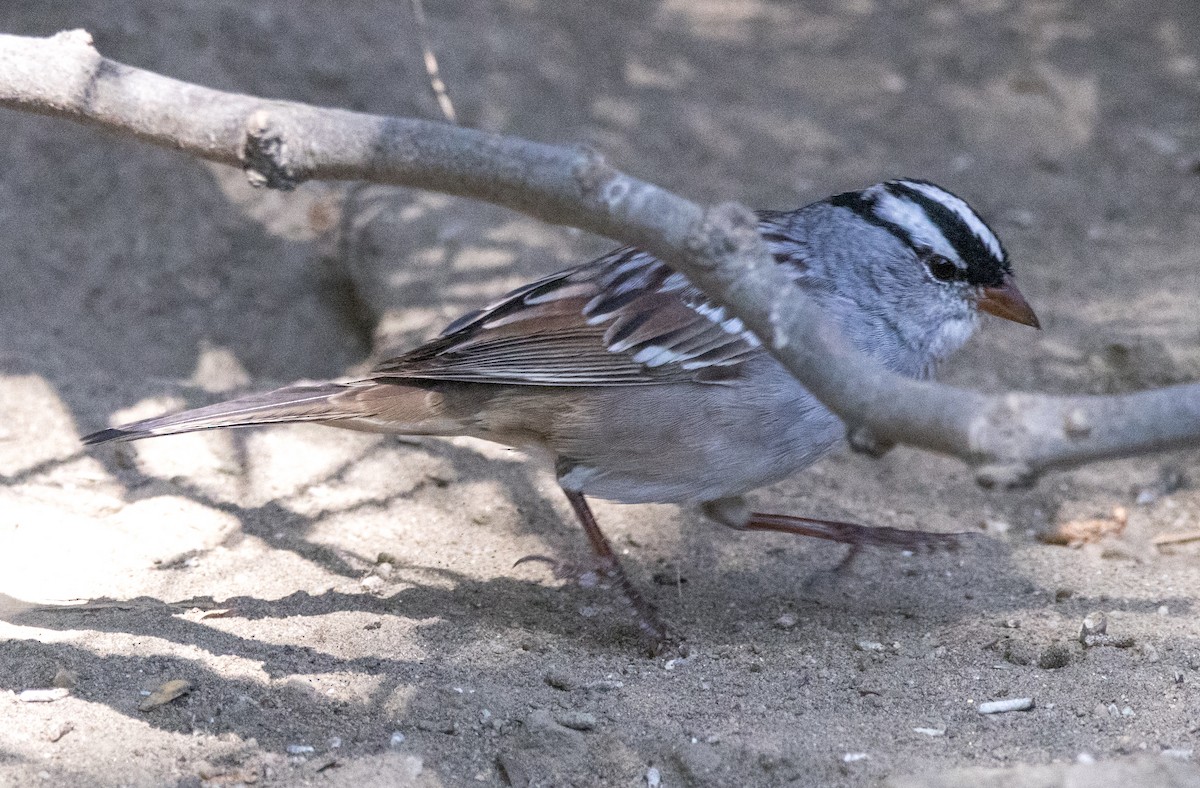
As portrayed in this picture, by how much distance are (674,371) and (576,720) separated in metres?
1.34

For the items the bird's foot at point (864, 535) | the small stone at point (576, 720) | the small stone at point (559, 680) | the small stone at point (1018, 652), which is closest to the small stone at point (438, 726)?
the small stone at point (576, 720)

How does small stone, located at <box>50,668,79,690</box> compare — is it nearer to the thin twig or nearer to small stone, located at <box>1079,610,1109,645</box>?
the thin twig

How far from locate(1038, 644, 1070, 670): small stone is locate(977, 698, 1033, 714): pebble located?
0.29m

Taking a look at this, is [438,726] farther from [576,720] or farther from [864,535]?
[864,535]

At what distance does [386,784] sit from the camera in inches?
119

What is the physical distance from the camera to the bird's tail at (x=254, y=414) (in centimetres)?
396

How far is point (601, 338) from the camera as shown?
4.30 metres

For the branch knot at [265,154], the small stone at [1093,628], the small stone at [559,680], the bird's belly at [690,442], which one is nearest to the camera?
the branch knot at [265,154]

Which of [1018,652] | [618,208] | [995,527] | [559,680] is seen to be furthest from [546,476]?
[618,208]

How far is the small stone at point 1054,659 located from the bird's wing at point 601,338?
137cm

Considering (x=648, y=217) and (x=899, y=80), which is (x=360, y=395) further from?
(x=899, y=80)

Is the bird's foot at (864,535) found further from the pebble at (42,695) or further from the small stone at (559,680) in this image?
the pebble at (42,695)

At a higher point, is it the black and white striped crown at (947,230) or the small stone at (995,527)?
the black and white striped crown at (947,230)

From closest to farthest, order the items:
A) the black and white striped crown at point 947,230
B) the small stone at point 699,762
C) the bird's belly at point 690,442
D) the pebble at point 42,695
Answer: the small stone at point 699,762 → the pebble at point 42,695 → the bird's belly at point 690,442 → the black and white striped crown at point 947,230
